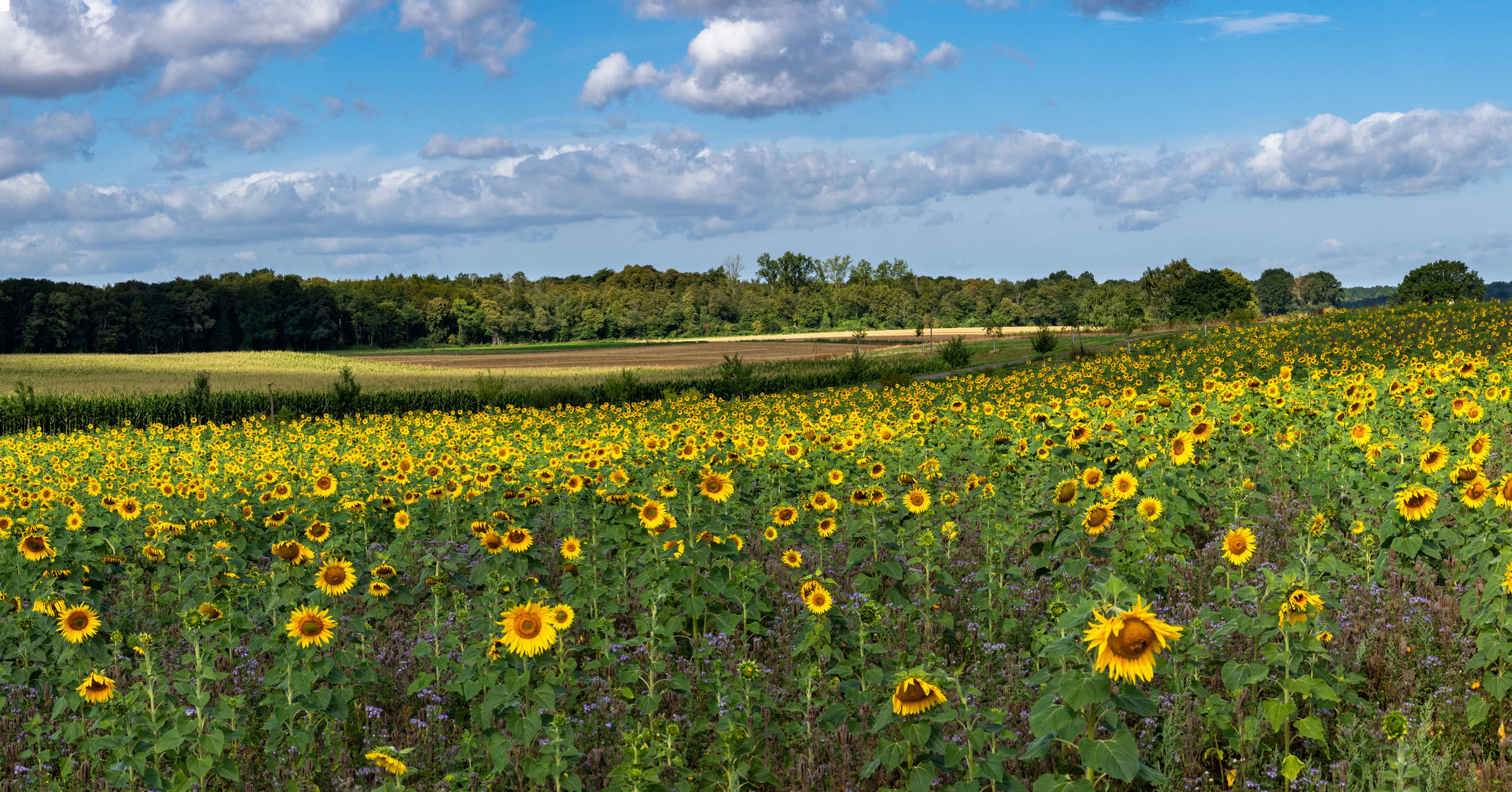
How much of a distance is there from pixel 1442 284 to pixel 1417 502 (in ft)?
319

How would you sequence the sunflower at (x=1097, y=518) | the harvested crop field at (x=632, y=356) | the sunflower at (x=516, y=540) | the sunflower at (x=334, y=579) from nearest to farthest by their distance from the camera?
the sunflower at (x=1097, y=518) → the sunflower at (x=334, y=579) → the sunflower at (x=516, y=540) → the harvested crop field at (x=632, y=356)

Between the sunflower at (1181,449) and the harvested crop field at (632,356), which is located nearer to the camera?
the sunflower at (1181,449)

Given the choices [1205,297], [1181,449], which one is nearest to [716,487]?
[1181,449]

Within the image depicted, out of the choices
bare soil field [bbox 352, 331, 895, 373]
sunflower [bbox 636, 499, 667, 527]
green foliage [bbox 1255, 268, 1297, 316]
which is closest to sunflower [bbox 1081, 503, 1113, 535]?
sunflower [bbox 636, 499, 667, 527]

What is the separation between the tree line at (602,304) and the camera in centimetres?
9919

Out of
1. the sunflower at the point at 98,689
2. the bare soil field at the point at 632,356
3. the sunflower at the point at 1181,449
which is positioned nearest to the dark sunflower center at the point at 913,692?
the sunflower at the point at 98,689

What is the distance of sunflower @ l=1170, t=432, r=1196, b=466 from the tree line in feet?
237

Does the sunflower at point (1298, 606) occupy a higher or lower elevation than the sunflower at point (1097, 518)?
lower

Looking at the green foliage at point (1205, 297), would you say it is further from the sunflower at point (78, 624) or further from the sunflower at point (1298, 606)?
the sunflower at point (78, 624)

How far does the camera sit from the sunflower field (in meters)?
4.09

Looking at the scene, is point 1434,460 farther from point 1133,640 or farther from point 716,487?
point 716,487

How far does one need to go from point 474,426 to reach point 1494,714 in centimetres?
1513

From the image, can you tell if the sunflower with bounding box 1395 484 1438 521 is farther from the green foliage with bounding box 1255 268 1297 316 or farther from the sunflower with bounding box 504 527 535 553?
the green foliage with bounding box 1255 268 1297 316

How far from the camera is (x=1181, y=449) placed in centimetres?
667
